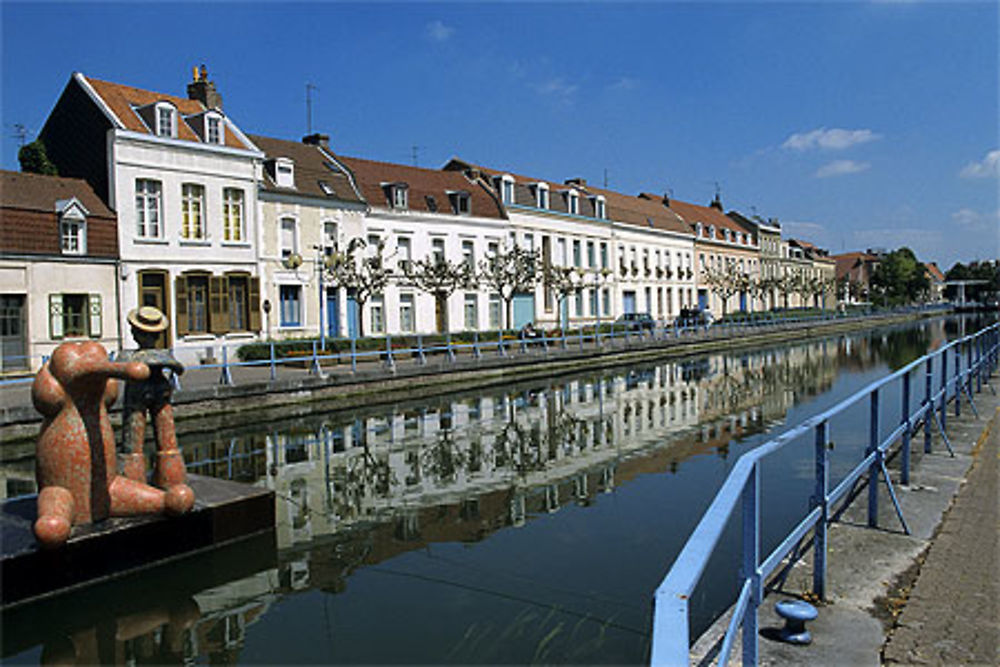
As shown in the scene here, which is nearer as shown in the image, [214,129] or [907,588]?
[907,588]

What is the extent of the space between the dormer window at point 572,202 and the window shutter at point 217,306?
2310 centimetres

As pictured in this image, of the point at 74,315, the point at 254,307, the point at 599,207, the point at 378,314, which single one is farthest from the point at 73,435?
the point at 599,207

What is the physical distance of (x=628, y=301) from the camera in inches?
1901

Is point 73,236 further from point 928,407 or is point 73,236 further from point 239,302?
point 928,407

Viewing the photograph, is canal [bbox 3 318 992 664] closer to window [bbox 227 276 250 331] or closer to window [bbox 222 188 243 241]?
window [bbox 227 276 250 331]

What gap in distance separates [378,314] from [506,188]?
11.7 m

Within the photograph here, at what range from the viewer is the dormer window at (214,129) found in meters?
25.4

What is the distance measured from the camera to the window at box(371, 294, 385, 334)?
30323mm

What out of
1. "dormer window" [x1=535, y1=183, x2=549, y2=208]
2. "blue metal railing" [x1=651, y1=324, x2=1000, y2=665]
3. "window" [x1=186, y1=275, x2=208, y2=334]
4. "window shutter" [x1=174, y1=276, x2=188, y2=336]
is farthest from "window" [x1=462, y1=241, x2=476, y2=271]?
"blue metal railing" [x1=651, y1=324, x2=1000, y2=665]

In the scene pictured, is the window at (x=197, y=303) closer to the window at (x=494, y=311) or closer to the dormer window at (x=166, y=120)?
the dormer window at (x=166, y=120)

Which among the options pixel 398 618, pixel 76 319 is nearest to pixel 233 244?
pixel 76 319

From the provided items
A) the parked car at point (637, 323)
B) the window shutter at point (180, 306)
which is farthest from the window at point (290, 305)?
the parked car at point (637, 323)

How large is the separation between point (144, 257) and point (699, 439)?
60.8 ft

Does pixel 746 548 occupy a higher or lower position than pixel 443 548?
higher
